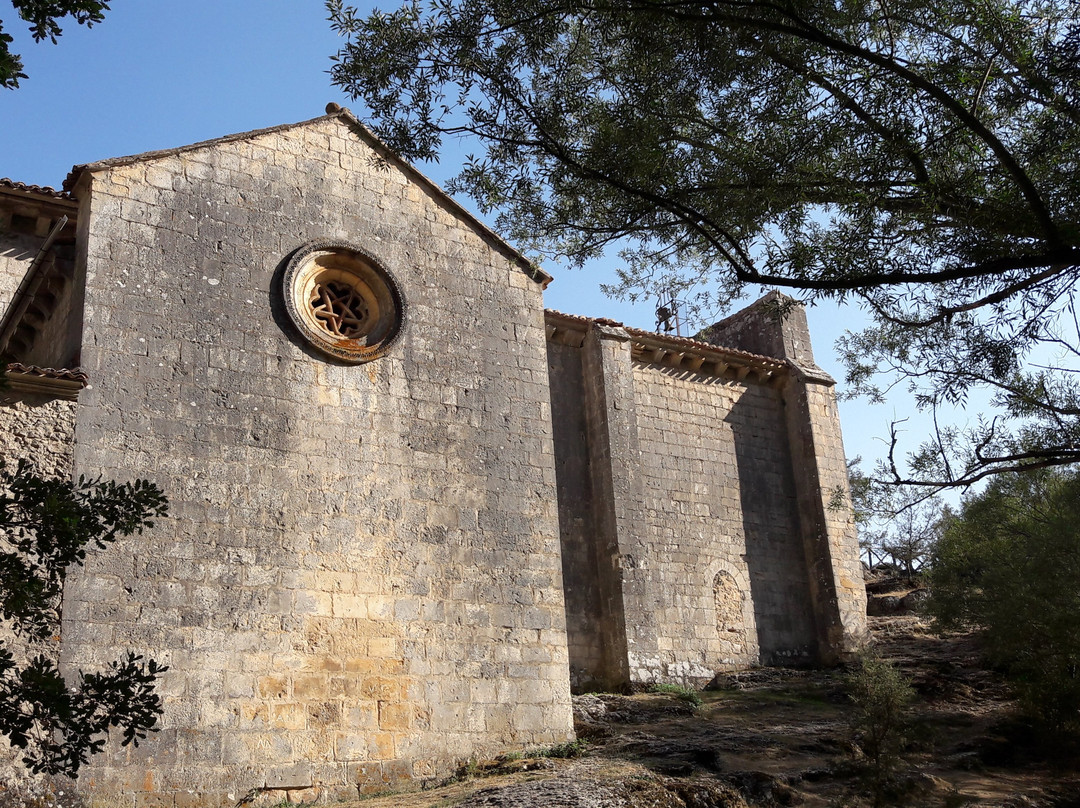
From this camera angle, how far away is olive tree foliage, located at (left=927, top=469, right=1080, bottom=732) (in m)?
12.3

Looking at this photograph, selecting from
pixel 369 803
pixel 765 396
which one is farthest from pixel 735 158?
pixel 765 396

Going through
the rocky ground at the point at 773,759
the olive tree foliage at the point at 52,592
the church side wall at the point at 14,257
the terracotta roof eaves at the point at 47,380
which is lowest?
the rocky ground at the point at 773,759

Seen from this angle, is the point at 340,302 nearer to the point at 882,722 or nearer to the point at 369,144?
the point at 369,144

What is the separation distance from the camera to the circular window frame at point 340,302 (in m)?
11.9

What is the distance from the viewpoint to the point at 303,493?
1122 cm

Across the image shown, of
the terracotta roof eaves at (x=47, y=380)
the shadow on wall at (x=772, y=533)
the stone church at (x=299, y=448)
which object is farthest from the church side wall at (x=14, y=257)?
the shadow on wall at (x=772, y=533)

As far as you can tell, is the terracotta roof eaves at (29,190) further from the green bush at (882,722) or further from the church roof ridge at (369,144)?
the green bush at (882,722)

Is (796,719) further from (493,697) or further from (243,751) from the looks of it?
(243,751)

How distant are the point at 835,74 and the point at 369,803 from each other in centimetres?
774

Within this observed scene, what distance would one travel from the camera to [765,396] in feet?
65.3

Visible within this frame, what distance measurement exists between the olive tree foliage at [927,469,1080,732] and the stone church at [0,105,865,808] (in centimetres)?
450

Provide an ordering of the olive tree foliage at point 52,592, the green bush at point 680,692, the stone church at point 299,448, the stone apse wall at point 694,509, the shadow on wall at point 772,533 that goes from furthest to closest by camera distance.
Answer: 1. the shadow on wall at point 772,533
2. the stone apse wall at point 694,509
3. the green bush at point 680,692
4. the stone church at point 299,448
5. the olive tree foliage at point 52,592

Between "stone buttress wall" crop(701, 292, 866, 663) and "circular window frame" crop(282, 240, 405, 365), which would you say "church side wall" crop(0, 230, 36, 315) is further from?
"stone buttress wall" crop(701, 292, 866, 663)

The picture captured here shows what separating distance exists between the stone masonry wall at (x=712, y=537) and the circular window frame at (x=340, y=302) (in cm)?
570
